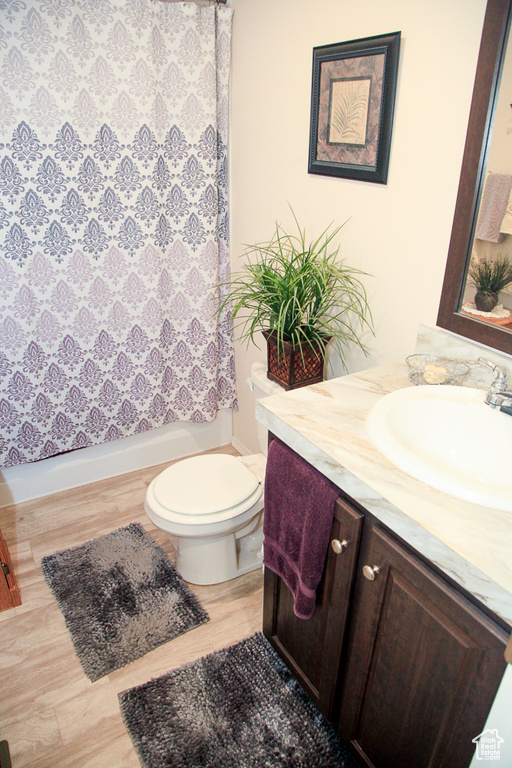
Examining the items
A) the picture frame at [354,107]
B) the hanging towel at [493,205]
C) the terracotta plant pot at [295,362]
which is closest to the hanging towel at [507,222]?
the hanging towel at [493,205]

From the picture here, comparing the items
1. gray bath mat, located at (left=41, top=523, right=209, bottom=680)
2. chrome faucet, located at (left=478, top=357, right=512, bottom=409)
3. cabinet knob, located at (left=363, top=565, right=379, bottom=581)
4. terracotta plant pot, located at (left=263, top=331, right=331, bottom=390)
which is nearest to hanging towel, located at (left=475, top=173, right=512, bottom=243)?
chrome faucet, located at (left=478, top=357, right=512, bottom=409)

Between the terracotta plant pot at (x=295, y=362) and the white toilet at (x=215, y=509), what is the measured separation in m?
0.05

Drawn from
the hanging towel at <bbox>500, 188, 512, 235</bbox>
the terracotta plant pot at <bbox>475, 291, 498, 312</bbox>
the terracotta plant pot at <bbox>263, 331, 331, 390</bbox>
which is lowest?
the terracotta plant pot at <bbox>263, 331, 331, 390</bbox>

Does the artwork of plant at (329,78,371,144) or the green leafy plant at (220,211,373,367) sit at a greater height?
the artwork of plant at (329,78,371,144)

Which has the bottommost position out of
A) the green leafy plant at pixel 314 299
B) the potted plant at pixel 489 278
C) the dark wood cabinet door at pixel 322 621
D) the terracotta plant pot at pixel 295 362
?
the dark wood cabinet door at pixel 322 621

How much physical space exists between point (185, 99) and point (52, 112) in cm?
53

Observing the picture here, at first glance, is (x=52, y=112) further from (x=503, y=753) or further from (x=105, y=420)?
(x=503, y=753)

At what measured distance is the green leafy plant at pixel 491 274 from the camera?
1326 millimetres

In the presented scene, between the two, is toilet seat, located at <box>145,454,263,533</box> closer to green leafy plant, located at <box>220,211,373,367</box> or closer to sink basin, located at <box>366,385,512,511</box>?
green leafy plant, located at <box>220,211,373,367</box>

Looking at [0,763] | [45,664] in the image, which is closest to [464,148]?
[0,763]

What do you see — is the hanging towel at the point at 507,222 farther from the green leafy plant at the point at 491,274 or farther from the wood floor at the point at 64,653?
the wood floor at the point at 64,653

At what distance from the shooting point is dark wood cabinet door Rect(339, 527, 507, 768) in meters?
0.95

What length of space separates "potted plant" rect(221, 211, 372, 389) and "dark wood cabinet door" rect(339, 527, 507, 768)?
757 millimetres

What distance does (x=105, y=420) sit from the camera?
8.30 feet
